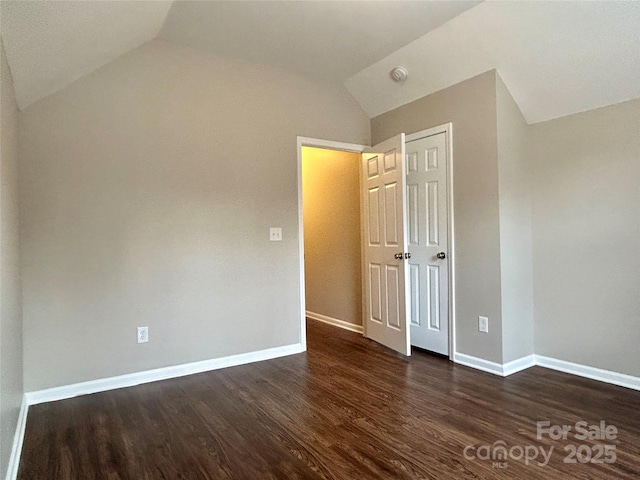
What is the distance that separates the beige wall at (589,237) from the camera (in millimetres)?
2740

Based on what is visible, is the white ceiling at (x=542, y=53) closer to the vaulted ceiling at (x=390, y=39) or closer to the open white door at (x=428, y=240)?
the vaulted ceiling at (x=390, y=39)

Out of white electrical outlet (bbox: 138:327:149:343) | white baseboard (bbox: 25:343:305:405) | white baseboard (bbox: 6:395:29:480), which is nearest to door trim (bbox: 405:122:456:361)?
white baseboard (bbox: 25:343:305:405)

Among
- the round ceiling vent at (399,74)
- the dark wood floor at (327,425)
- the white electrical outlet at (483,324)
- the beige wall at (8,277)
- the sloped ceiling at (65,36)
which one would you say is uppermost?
the round ceiling vent at (399,74)

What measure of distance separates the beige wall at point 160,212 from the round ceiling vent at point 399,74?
2.32 feet

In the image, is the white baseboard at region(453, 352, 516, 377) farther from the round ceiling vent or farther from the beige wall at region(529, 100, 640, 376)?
the round ceiling vent

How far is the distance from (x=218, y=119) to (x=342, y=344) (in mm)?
2379

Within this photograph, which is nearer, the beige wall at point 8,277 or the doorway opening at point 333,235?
the beige wall at point 8,277

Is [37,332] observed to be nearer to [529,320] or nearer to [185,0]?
[185,0]

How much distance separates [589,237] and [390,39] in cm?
209

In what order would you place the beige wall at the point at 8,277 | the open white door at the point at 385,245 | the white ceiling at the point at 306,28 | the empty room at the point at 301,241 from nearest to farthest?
the beige wall at the point at 8,277 < the empty room at the point at 301,241 < the white ceiling at the point at 306,28 < the open white door at the point at 385,245

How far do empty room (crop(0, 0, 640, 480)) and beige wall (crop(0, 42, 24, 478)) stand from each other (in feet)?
0.12

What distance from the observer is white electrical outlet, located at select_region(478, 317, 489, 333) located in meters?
3.14

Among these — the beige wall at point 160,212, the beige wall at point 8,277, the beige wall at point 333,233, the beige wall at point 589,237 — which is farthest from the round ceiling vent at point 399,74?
the beige wall at point 8,277

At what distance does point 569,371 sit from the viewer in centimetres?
307
